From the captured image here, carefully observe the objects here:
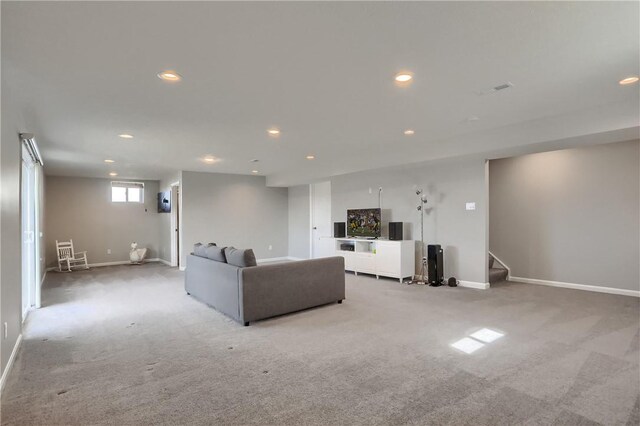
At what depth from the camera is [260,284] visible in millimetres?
4020

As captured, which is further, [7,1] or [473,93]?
[473,93]

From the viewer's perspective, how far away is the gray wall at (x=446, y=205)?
5.77 metres

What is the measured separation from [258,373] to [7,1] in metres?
2.78

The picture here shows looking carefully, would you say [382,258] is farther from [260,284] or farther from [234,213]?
[234,213]

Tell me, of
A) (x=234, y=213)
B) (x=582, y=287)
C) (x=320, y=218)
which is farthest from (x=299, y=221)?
(x=582, y=287)

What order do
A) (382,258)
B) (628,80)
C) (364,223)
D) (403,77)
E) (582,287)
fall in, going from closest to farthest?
1. (403,77)
2. (628,80)
3. (582,287)
4. (382,258)
5. (364,223)

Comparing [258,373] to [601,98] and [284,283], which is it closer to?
[284,283]

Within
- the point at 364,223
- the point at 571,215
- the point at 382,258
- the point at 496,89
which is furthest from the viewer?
the point at 364,223

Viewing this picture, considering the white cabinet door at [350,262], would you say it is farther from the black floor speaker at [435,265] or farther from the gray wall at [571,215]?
the gray wall at [571,215]

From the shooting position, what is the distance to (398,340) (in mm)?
3375

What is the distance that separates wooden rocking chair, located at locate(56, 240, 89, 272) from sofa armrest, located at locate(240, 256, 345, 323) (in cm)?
663

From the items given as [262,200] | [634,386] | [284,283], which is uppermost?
[262,200]

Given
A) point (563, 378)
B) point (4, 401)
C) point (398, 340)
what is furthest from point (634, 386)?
point (4, 401)

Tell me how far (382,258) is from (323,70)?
453cm
